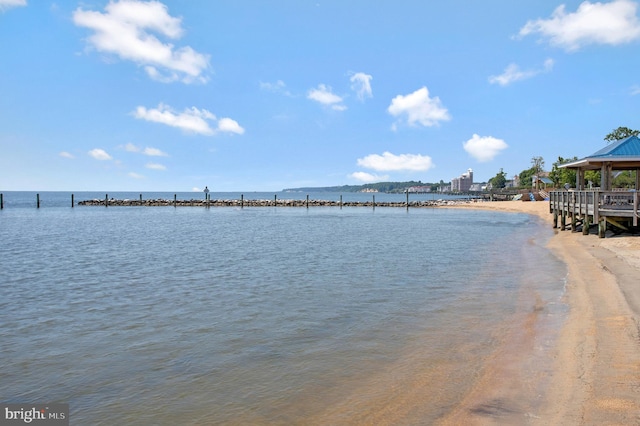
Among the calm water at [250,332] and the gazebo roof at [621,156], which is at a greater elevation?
the gazebo roof at [621,156]

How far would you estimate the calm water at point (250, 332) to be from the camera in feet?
18.4

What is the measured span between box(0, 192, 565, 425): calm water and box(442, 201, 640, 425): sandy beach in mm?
408

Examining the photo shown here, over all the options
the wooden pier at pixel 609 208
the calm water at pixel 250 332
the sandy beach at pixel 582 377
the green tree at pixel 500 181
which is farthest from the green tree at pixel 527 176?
Answer: the sandy beach at pixel 582 377

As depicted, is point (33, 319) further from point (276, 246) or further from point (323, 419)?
point (276, 246)

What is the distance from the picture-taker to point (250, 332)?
8.25 metres

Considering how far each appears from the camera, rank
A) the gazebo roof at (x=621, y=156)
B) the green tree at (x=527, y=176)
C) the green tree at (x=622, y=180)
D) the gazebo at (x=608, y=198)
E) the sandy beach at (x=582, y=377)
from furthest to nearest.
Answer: the green tree at (x=527, y=176)
the green tree at (x=622, y=180)
the gazebo roof at (x=621, y=156)
the gazebo at (x=608, y=198)
the sandy beach at (x=582, y=377)

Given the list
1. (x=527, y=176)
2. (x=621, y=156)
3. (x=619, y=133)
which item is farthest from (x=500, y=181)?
(x=621, y=156)

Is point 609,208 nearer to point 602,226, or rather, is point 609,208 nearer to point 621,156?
point 602,226

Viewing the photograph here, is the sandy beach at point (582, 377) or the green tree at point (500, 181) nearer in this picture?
the sandy beach at point (582, 377)

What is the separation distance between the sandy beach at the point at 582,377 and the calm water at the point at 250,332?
41cm

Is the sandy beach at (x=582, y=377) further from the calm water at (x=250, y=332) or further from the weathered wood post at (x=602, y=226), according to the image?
the weathered wood post at (x=602, y=226)

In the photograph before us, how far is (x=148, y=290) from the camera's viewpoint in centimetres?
1204

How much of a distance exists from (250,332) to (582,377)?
5.44 m

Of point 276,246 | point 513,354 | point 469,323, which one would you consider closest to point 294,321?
point 469,323
